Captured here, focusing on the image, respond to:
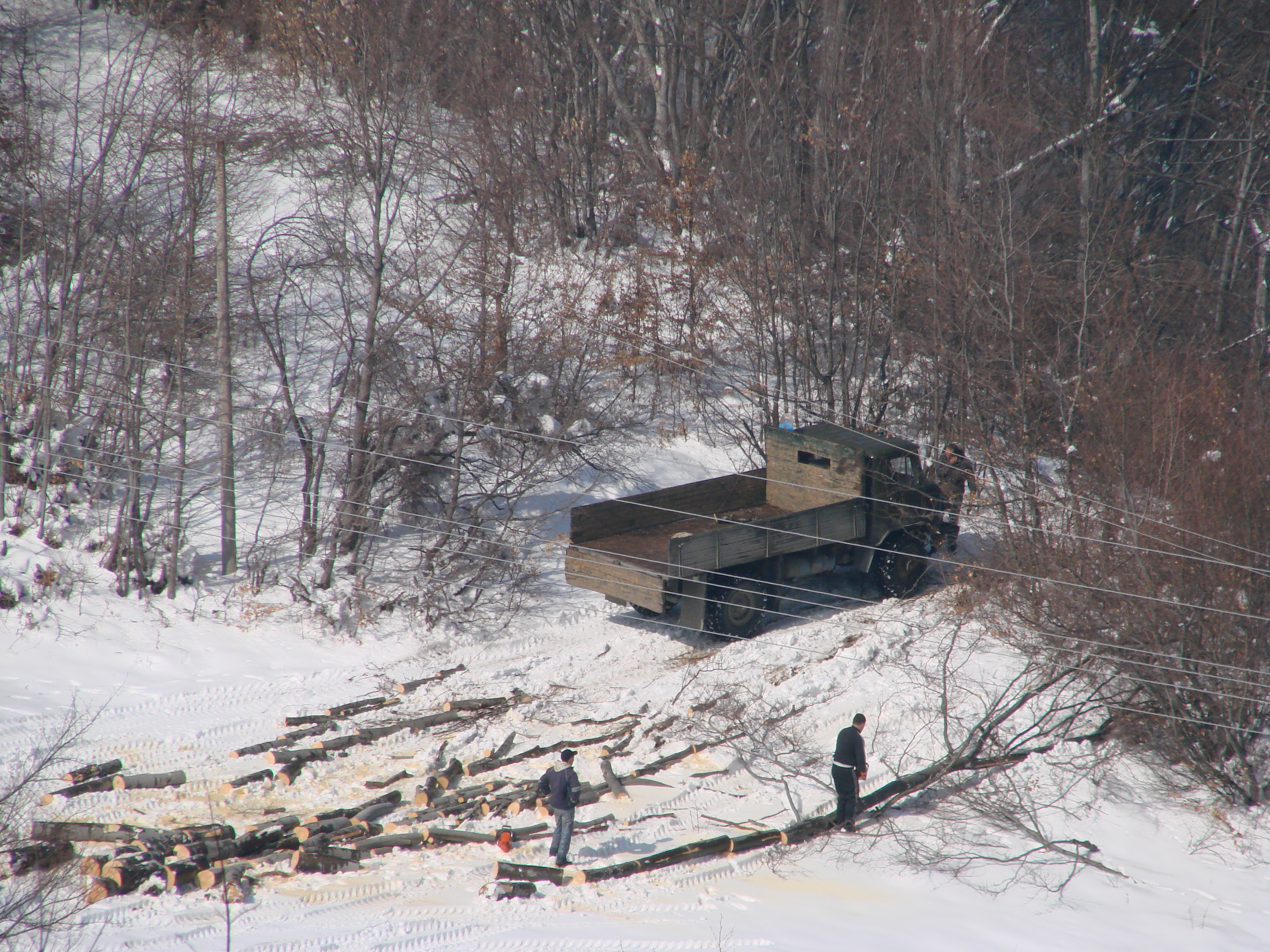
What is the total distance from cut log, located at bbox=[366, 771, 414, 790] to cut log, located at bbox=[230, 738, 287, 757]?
4.66 feet

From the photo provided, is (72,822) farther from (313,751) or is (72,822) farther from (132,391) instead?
(132,391)

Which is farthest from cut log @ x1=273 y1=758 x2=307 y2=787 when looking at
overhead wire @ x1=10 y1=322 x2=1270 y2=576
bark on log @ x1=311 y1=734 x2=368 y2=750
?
overhead wire @ x1=10 y1=322 x2=1270 y2=576

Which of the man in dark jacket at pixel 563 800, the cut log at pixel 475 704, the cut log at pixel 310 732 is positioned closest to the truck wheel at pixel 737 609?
the cut log at pixel 475 704

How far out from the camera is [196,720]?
11945mm

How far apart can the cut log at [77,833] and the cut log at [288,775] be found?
5.16 feet

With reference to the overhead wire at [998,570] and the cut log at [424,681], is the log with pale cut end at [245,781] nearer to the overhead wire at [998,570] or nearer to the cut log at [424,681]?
the cut log at [424,681]

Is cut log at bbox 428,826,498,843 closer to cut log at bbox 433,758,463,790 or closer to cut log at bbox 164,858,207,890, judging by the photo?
cut log at bbox 433,758,463,790

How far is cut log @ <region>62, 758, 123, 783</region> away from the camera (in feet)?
32.8

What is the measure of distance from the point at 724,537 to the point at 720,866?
204 inches

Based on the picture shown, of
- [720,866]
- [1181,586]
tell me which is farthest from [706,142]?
[720,866]

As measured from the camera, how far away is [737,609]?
13750 mm

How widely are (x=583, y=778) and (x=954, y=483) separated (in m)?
8.47

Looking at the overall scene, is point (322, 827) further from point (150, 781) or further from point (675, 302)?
point (675, 302)

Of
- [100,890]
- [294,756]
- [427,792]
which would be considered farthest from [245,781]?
[100,890]
